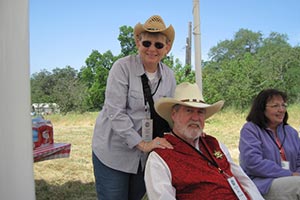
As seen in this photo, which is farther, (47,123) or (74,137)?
(74,137)

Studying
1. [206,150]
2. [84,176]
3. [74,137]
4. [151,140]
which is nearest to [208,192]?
[206,150]

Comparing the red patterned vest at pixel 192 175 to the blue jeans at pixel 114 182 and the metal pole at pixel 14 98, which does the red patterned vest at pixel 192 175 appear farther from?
the metal pole at pixel 14 98

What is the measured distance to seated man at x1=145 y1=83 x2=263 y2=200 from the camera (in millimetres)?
1519

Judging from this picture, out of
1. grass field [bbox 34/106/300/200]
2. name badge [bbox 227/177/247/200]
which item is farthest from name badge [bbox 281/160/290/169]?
grass field [bbox 34/106/300/200]

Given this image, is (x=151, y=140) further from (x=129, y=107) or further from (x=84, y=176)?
(x=84, y=176)

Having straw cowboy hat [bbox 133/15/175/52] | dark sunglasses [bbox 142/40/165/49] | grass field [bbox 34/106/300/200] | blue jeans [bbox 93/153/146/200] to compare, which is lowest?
grass field [bbox 34/106/300/200]

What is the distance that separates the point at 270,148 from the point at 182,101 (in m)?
0.87

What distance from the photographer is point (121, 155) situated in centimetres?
172

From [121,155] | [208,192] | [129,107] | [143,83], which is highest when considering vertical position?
[143,83]

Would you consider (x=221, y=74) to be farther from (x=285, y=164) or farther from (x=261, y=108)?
(x=285, y=164)

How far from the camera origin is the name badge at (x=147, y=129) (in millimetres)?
1659

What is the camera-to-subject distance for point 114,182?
176 cm

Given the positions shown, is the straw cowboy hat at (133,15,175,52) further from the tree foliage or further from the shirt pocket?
the tree foliage

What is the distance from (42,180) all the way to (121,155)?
2.92 m
